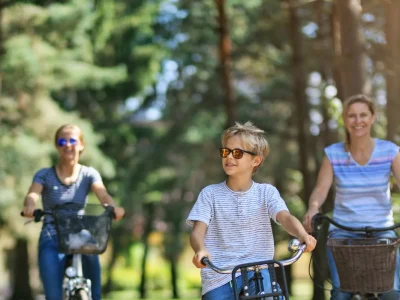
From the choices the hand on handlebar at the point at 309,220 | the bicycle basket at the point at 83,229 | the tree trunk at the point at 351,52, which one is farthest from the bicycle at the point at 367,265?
the tree trunk at the point at 351,52

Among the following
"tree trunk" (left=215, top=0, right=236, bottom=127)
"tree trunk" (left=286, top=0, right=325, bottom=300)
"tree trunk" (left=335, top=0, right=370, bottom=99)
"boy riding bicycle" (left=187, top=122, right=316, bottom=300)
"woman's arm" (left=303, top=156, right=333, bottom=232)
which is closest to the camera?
"boy riding bicycle" (left=187, top=122, right=316, bottom=300)

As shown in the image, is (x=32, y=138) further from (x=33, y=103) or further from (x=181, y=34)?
(x=181, y=34)

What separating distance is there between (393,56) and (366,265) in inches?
240

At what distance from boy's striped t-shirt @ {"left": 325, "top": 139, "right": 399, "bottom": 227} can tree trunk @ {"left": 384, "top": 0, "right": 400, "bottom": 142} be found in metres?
4.87

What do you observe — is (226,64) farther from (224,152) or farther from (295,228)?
(295,228)

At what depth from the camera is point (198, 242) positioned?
5531 mm

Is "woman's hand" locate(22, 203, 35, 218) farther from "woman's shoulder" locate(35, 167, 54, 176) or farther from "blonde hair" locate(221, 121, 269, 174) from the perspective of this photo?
"blonde hair" locate(221, 121, 269, 174)

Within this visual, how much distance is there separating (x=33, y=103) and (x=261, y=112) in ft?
23.6

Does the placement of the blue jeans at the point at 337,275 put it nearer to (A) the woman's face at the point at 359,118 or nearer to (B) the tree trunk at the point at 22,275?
(A) the woman's face at the point at 359,118

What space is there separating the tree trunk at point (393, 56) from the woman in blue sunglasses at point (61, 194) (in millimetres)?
5239

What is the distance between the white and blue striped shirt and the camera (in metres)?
5.82

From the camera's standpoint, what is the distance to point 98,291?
8.22 m

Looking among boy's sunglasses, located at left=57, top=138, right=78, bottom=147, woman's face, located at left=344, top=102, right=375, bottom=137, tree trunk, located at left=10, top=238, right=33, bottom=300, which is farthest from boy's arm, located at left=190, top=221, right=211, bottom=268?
tree trunk, located at left=10, top=238, right=33, bottom=300

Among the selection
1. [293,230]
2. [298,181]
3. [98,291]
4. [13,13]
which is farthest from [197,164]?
[293,230]
